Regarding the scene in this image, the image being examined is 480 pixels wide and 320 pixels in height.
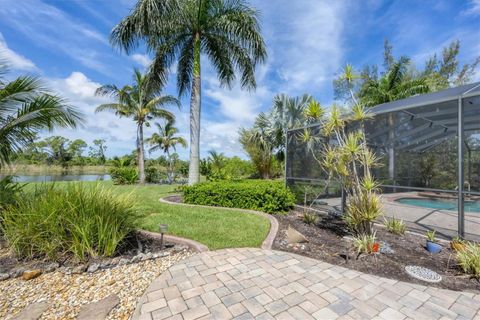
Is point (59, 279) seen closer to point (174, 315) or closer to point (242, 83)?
point (174, 315)

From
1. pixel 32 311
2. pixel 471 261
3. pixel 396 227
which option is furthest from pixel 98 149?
pixel 471 261

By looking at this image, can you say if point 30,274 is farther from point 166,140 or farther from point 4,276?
point 166,140

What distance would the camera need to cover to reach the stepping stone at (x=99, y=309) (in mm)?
2115

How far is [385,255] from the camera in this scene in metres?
3.60

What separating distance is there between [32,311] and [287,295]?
261cm

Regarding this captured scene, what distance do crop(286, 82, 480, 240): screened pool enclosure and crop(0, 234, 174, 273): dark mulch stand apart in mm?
3730

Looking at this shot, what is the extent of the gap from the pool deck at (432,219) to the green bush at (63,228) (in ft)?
17.2

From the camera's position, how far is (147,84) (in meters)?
9.56

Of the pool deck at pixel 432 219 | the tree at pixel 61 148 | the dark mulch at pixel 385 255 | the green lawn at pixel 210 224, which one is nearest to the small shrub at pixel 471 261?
the dark mulch at pixel 385 255

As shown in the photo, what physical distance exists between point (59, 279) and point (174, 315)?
174cm

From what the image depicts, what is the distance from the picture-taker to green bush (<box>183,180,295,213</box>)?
6.21 m

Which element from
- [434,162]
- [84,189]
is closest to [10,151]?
[84,189]

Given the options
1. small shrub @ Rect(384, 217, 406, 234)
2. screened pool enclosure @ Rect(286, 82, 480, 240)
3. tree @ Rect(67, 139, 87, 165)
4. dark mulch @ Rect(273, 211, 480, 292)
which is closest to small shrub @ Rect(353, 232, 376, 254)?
dark mulch @ Rect(273, 211, 480, 292)

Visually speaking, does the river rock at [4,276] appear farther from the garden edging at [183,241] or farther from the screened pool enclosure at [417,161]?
the screened pool enclosure at [417,161]
